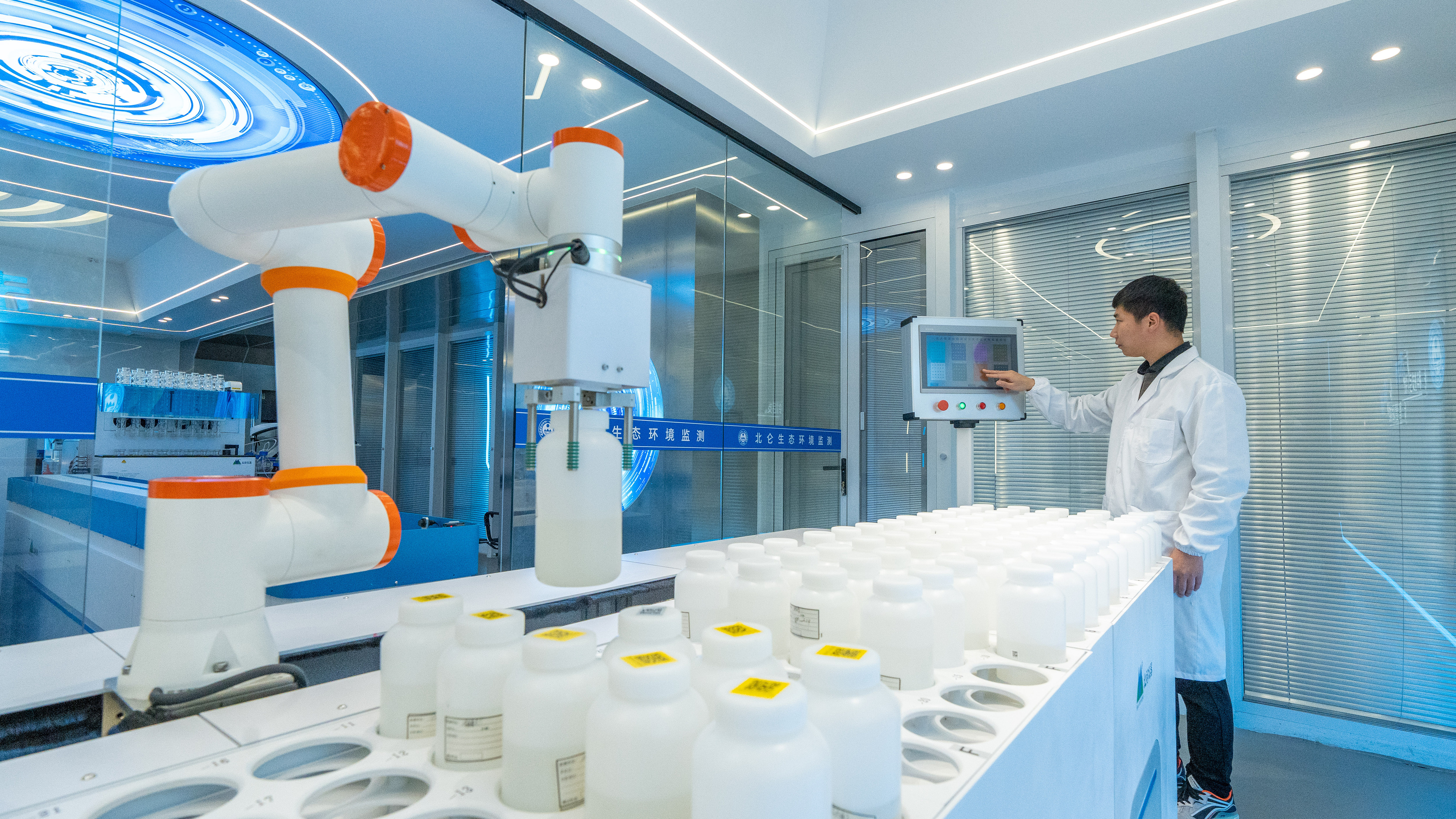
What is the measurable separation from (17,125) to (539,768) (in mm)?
2553

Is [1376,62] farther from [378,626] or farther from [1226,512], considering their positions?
[378,626]

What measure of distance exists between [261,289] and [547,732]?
1521 millimetres

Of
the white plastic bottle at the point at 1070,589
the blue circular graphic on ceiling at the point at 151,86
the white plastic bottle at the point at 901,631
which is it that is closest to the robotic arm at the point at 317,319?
the white plastic bottle at the point at 901,631

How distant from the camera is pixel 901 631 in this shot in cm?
84

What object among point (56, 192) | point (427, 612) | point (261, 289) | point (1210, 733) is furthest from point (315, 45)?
point (1210, 733)

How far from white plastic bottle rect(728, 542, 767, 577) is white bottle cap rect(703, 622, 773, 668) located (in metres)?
0.35

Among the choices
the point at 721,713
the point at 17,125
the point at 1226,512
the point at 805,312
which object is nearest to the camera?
the point at 721,713

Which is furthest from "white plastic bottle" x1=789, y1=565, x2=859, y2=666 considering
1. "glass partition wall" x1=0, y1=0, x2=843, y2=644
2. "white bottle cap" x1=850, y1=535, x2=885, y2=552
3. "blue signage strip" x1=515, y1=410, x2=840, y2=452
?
"blue signage strip" x1=515, y1=410, x2=840, y2=452

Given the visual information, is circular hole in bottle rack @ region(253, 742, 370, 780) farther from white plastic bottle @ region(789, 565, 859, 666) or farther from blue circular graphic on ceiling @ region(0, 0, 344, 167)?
blue circular graphic on ceiling @ region(0, 0, 344, 167)

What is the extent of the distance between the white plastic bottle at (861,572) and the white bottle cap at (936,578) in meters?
0.06

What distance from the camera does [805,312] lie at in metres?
4.38

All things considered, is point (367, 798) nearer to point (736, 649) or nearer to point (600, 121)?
point (736, 649)

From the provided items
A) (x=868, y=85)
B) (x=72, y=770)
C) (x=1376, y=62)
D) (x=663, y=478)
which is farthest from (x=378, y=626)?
(x=1376, y=62)

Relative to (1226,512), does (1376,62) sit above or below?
above
